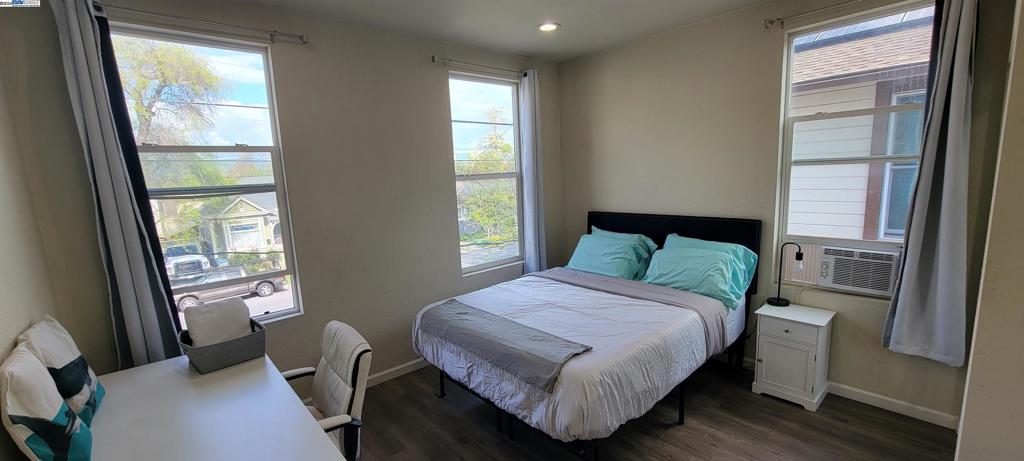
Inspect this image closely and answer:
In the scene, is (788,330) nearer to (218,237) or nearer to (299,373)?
(299,373)

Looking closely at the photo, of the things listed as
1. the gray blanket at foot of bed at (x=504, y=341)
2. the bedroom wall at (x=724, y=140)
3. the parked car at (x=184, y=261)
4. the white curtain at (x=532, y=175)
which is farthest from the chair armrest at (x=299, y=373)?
the bedroom wall at (x=724, y=140)

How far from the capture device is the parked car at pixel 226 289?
2.31 meters

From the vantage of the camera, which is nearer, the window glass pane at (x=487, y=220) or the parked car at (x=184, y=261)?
the parked car at (x=184, y=261)

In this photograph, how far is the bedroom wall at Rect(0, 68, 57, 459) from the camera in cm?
136

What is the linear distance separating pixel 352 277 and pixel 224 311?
0.98 meters

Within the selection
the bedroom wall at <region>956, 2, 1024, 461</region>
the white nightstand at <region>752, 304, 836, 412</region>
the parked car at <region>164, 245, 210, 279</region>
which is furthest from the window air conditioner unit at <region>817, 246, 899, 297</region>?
the parked car at <region>164, 245, 210, 279</region>

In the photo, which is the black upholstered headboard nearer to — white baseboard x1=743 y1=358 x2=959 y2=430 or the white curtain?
the white curtain

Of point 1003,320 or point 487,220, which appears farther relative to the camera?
point 487,220

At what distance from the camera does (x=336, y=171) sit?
8.98 feet

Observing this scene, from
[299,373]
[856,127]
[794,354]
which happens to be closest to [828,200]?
[856,127]

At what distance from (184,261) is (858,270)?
3.96 m

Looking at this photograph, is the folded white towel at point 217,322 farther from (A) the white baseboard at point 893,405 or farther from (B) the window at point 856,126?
A: (A) the white baseboard at point 893,405

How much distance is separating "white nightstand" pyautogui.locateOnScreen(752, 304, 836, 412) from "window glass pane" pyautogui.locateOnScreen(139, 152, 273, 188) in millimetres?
3276

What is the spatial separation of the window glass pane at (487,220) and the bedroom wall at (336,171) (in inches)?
5.9
